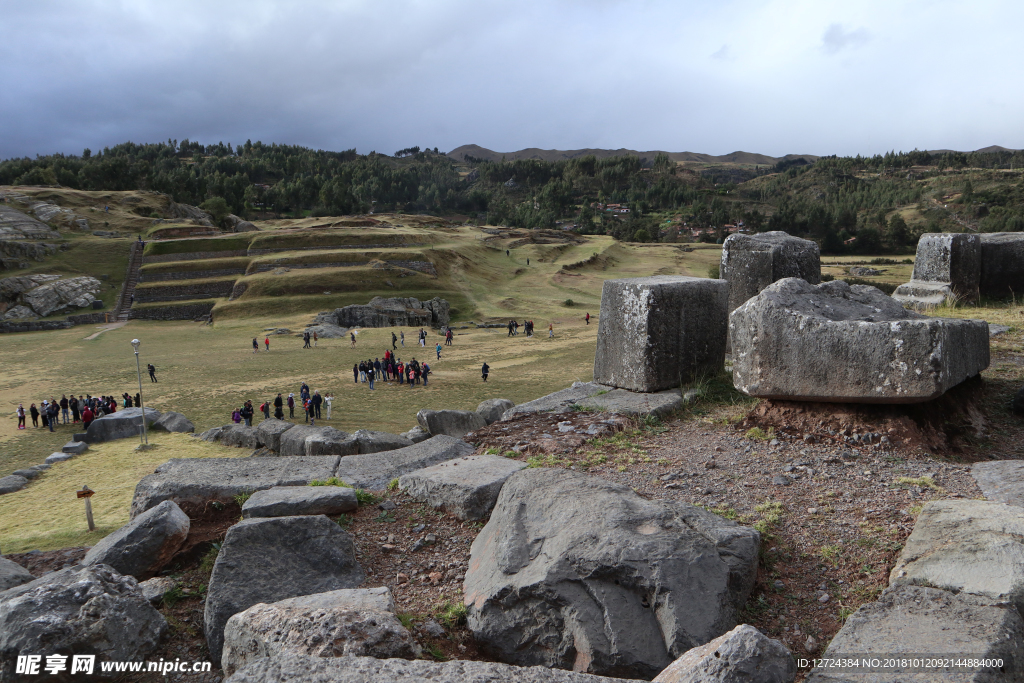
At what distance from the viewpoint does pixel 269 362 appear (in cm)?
3041

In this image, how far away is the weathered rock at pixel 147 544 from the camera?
4.82m

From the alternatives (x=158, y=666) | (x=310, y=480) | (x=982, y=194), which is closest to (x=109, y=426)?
(x=310, y=480)

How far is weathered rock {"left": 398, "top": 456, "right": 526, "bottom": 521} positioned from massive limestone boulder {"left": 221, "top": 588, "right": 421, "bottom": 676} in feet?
5.01

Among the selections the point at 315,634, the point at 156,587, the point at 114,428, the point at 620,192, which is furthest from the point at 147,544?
the point at 620,192

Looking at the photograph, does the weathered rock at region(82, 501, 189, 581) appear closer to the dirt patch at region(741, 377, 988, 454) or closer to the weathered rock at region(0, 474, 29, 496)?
the dirt patch at region(741, 377, 988, 454)

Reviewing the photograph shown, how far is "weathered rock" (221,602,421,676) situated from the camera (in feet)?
10.6

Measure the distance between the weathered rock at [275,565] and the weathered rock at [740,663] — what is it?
2457 mm

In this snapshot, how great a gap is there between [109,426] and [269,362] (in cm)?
1230

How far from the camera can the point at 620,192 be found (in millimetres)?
130500

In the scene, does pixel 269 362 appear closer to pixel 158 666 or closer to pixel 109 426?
pixel 109 426

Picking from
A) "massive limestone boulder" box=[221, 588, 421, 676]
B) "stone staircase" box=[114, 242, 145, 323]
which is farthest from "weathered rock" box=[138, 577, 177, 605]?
"stone staircase" box=[114, 242, 145, 323]

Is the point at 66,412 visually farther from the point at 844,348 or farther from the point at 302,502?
the point at 844,348

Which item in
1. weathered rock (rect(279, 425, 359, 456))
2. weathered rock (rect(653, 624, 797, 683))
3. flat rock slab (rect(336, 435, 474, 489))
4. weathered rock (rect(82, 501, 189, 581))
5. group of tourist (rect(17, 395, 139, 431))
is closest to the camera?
weathered rock (rect(653, 624, 797, 683))

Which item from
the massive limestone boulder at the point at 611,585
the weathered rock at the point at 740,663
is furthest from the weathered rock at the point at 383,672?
the massive limestone boulder at the point at 611,585
